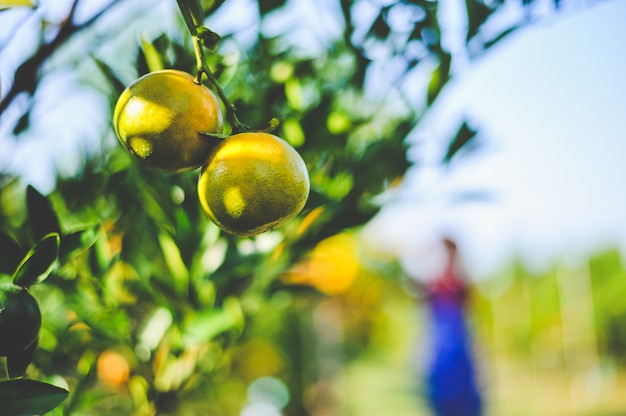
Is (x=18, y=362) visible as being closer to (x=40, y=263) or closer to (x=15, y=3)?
(x=40, y=263)

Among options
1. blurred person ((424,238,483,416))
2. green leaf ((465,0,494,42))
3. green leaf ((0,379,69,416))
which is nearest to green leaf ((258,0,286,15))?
green leaf ((465,0,494,42))

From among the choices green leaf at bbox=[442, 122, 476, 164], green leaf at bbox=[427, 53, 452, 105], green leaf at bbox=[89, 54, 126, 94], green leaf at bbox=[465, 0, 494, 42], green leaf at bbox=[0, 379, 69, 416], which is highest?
green leaf at bbox=[89, 54, 126, 94]

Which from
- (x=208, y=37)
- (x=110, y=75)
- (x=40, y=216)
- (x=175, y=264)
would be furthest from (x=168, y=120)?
(x=175, y=264)

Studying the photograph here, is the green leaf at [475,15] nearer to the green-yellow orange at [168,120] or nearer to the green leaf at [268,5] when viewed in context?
the green leaf at [268,5]

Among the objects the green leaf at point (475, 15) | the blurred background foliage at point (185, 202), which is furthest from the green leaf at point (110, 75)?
the green leaf at point (475, 15)

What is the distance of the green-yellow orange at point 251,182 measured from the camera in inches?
19.5

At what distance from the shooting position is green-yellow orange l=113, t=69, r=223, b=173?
20.0 inches

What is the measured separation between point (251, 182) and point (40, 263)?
20cm

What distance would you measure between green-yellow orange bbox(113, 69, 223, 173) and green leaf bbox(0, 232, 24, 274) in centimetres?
15

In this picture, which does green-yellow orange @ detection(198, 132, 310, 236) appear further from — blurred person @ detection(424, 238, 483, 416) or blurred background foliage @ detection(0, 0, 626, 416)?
blurred person @ detection(424, 238, 483, 416)

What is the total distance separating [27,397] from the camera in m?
0.49

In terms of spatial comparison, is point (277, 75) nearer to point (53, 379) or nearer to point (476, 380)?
point (53, 379)

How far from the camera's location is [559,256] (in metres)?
19.2

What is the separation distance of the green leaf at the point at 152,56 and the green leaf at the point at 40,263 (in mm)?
300
